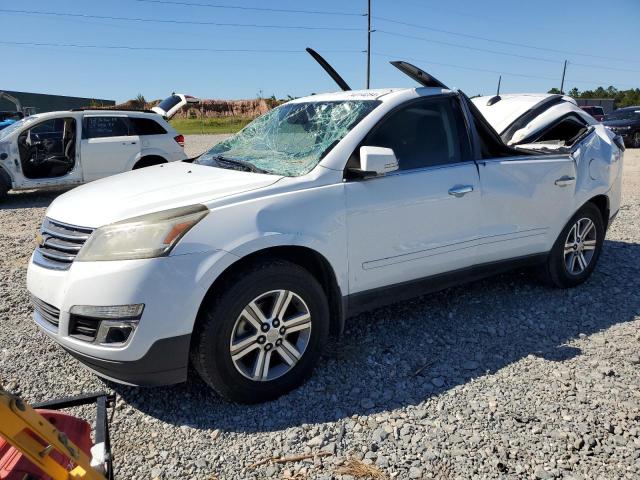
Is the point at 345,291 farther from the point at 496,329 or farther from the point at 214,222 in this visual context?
the point at 496,329

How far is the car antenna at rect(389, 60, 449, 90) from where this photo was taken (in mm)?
3793

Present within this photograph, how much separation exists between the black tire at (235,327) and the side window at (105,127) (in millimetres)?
8249

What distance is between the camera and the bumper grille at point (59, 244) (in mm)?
2736

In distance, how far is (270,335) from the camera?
2.87 m

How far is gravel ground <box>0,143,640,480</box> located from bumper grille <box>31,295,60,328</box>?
0.55 m

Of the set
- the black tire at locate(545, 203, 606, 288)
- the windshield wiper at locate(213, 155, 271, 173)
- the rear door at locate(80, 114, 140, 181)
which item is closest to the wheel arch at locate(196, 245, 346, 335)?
the windshield wiper at locate(213, 155, 271, 173)

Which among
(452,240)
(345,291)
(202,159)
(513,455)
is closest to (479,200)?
(452,240)

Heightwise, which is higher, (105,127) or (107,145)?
(105,127)

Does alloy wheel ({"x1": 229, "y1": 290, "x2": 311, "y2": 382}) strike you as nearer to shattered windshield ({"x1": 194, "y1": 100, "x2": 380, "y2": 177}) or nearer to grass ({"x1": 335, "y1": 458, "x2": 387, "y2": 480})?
grass ({"x1": 335, "y1": 458, "x2": 387, "y2": 480})

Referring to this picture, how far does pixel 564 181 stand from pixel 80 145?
27.7 feet

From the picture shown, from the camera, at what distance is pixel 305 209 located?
2938mm

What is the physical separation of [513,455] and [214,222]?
1869 mm

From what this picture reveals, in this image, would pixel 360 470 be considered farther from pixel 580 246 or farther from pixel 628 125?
pixel 628 125

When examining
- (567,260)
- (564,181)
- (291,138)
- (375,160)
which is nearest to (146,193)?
(291,138)
